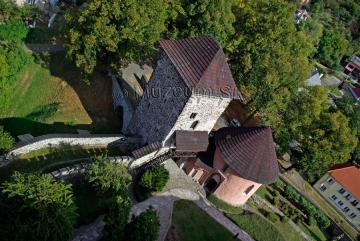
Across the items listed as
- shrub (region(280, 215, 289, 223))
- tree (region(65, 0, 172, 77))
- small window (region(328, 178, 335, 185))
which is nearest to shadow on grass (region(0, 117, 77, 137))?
tree (region(65, 0, 172, 77))

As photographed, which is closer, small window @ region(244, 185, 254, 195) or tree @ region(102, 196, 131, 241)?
tree @ region(102, 196, 131, 241)

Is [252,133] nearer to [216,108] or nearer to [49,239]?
[216,108]

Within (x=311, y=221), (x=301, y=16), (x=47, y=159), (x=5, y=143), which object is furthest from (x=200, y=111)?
(x=301, y=16)

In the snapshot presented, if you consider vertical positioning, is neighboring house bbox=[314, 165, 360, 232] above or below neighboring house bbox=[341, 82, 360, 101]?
below

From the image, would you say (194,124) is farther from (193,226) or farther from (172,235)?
(172,235)

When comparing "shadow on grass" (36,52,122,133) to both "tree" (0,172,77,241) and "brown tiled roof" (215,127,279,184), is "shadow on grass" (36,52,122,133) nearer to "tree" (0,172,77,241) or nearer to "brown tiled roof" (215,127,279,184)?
"brown tiled roof" (215,127,279,184)

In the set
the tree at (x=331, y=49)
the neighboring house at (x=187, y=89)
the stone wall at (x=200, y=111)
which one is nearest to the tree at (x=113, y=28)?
the neighboring house at (x=187, y=89)
